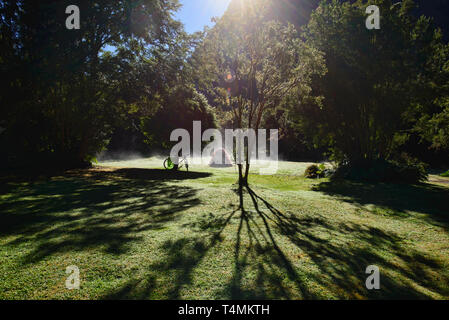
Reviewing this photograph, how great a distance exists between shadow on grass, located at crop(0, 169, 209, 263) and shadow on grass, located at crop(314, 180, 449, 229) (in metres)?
6.07

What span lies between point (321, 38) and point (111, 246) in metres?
16.3

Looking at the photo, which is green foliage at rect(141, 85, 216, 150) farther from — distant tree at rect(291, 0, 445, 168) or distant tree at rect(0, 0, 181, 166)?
distant tree at rect(291, 0, 445, 168)

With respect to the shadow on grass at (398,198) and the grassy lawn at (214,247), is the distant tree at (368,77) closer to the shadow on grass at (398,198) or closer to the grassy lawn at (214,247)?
the shadow on grass at (398,198)

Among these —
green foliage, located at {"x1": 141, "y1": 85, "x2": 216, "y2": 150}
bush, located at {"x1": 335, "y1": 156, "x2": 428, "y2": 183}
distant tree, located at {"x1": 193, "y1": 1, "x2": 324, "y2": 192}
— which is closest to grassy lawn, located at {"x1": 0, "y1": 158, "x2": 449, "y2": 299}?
distant tree, located at {"x1": 193, "y1": 1, "x2": 324, "y2": 192}

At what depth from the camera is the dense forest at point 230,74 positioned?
11.1 m

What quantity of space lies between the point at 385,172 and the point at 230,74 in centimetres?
996

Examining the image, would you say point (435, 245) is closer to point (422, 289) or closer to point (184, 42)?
point (422, 289)

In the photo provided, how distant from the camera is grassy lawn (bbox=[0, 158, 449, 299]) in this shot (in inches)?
118

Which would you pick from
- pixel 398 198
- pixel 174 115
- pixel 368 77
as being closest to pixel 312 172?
pixel 368 77

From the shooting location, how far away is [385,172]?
13508 millimetres

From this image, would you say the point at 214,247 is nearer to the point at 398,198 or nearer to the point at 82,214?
the point at 82,214

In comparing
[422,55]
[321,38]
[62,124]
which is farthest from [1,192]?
[422,55]

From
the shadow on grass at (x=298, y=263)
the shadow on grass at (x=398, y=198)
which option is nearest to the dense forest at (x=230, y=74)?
the shadow on grass at (x=398, y=198)

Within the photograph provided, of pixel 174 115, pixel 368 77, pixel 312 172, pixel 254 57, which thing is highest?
pixel 254 57
